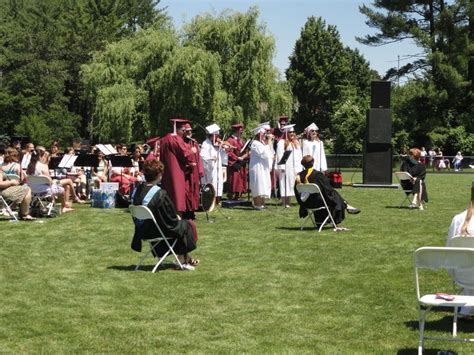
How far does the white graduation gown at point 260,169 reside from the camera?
20141 mm

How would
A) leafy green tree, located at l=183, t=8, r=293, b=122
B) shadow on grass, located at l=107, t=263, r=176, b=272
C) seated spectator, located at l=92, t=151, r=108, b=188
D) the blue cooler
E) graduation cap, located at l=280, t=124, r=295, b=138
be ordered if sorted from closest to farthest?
shadow on grass, located at l=107, t=263, r=176, b=272
the blue cooler
graduation cap, located at l=280, t=124, r=295, b=138
seated spectator, located at l=92, t=151, r=108, b=188
leafy green tree, located at l=183, t=8, r=293, b=122

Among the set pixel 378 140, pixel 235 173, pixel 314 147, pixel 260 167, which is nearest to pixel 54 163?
pixel 235 173

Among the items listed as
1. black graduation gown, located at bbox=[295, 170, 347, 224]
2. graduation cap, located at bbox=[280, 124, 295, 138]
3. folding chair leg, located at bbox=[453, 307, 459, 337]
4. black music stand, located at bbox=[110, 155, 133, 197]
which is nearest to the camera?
folding chair leg, located at bbox=[453, 307, 459, 337]

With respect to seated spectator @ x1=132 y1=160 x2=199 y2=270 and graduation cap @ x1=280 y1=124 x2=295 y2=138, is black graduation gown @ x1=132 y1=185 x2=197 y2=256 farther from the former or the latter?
graduation cap @ x1=280 y1=124 x2=295 y2=138

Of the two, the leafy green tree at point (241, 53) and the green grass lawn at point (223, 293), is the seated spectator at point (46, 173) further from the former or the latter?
the leafy green tree at point (241, 53)

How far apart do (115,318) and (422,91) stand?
53.1 metres

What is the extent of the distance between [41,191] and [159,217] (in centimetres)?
750

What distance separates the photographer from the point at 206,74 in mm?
40312

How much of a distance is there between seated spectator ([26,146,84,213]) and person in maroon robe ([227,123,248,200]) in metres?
4.05

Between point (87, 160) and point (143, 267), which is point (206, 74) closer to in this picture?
point (87, 160)

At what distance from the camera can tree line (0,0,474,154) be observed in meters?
41.9

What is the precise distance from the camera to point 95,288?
9.88 m

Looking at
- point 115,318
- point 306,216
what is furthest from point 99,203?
point 115,318

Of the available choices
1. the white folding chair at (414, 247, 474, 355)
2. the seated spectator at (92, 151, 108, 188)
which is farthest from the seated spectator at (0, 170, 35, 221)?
the white folding chair at (414, 247, 474, 355)
